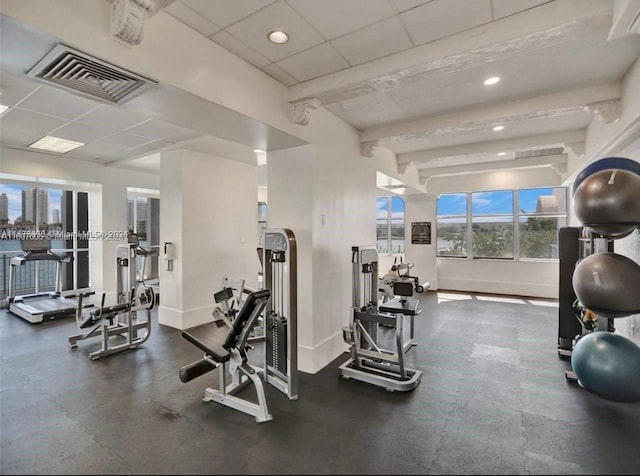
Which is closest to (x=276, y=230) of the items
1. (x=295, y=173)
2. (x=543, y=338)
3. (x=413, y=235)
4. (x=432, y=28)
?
(x=295, y=173)

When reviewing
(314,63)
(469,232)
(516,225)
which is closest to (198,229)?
(314,63)

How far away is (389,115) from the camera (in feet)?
13.3

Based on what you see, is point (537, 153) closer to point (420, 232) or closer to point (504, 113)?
point (420, 232)

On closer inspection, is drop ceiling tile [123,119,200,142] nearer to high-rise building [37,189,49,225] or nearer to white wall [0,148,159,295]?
white wall [0,148,159,295]

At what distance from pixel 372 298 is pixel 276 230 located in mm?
1668

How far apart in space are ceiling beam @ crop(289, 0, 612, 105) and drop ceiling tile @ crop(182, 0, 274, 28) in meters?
1.01

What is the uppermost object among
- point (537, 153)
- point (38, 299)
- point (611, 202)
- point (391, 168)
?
point (537, 153)

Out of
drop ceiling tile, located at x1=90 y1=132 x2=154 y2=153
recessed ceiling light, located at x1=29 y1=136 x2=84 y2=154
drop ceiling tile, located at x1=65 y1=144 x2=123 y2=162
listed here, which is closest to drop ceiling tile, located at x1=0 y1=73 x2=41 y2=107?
drop ceiling tile, located at x1=90 y1=132 x2=154 y2=153

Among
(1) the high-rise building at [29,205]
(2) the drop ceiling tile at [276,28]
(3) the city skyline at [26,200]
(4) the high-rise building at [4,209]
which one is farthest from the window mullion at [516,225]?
(4) the high-rise building at [4,209]

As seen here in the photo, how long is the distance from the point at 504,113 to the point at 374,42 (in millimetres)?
2058

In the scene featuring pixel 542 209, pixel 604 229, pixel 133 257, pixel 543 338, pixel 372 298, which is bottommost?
pixel 543 338

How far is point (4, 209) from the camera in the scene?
6.23 metres

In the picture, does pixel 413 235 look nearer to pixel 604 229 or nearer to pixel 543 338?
pixel 543 338

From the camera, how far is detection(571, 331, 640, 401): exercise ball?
255cm
